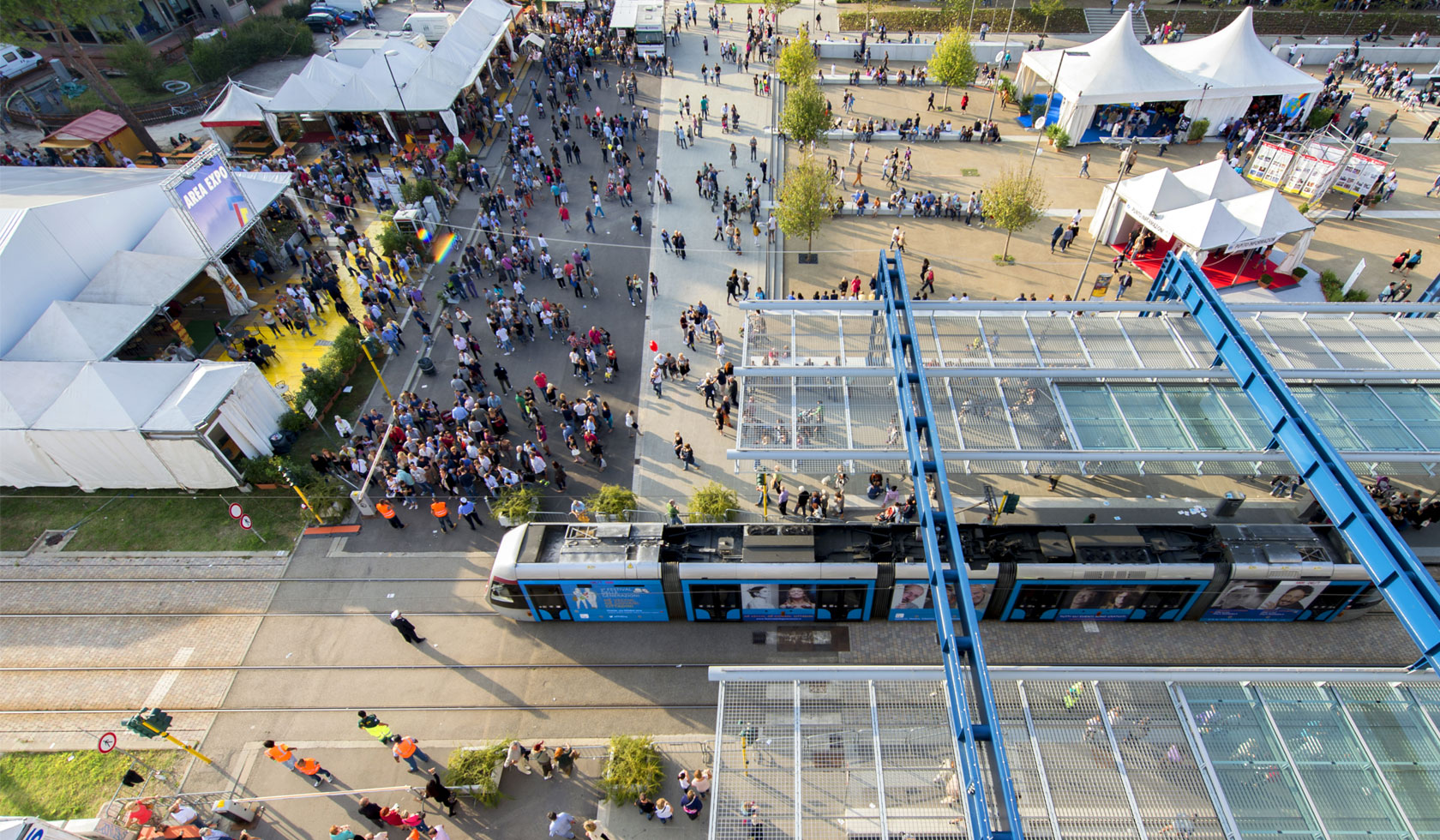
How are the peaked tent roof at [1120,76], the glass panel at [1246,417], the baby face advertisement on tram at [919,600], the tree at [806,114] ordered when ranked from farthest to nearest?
the peaked tent roof at [1120,76] → the tree at [806,114] → the glass panel at [1246,417] → the baby face advertisement on tram at [919,600]

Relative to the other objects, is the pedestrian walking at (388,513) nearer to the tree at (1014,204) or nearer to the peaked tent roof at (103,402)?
the peaked tent roof at (103,402)

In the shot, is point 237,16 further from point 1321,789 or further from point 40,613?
point 1321,789

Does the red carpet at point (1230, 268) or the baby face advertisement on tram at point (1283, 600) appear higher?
the red carpet at point (1230, 268)

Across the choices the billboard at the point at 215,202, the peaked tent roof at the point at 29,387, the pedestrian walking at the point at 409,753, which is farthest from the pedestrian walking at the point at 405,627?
the billboard at the point at 215,202

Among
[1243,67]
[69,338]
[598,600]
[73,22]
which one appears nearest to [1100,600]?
[598,600]

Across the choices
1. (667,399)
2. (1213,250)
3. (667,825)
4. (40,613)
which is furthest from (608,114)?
(667,825)

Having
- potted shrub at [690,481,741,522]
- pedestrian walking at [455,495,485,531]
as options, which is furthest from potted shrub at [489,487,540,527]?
potted shrub at [690,481,741,522]
